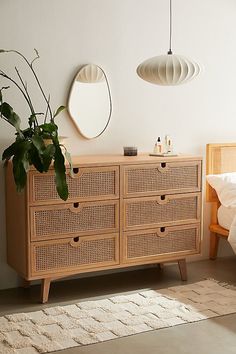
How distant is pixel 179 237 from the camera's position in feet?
15.2

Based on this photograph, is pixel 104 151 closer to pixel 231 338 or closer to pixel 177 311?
pixel 177 311

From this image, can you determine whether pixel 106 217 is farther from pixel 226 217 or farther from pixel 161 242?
pixel 226 217

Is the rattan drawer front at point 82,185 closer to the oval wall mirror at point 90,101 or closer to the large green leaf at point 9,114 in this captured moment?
the large green leaf at point 9,114

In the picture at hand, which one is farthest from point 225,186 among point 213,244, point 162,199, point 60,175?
point 60,175

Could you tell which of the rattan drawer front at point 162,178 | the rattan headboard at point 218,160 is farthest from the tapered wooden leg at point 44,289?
the rattan headboard at point 218,160

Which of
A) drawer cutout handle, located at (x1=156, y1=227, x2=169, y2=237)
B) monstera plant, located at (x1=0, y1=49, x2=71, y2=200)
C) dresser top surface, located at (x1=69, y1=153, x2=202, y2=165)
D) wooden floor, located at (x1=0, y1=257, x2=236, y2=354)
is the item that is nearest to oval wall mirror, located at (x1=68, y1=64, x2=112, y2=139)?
dresser top surface, located at (x1=69, y1=153, x2=202, y2=165)

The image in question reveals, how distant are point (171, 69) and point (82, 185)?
0.96m

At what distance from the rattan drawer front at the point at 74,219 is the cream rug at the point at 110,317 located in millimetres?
465

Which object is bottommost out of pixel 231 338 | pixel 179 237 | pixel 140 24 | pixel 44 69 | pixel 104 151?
pixel 231 338

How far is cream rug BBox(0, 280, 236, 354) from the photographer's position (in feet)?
11.6

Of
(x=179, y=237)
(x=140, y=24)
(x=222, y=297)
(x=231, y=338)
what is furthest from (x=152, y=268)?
(x=140, y=24)

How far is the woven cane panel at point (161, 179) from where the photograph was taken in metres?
4.39

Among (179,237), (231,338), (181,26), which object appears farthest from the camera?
(181,26)

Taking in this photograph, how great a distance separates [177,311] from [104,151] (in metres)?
1.37
